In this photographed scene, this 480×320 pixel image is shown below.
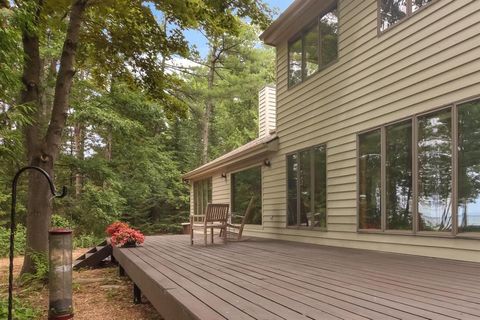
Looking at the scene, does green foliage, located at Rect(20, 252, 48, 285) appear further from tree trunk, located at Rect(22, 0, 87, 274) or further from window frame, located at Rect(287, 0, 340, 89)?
window frame, located at Rect(287, 0, 340, 89)

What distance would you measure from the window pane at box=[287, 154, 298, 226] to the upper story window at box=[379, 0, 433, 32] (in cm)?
307

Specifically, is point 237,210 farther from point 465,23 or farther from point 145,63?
point 465,23

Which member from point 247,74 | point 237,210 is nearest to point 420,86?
point 237,210

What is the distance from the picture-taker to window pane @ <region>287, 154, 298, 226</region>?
7797mm

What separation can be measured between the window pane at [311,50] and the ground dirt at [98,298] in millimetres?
4969

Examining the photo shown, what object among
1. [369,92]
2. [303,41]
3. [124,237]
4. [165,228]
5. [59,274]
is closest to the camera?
[59,274]

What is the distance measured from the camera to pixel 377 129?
Answer: 5609 millimetres

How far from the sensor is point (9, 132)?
4438 mm

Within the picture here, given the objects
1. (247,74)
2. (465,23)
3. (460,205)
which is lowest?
(460,205)

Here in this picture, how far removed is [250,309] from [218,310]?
190 millimetres

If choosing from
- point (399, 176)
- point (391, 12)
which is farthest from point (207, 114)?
point (399, 176)

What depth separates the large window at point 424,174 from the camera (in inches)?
165

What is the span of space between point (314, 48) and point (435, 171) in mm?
3755

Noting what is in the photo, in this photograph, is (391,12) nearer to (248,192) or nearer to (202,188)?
(248,192)
